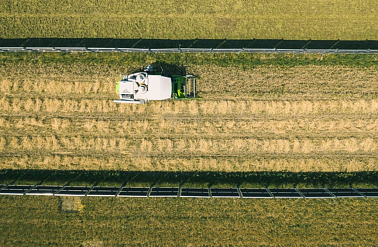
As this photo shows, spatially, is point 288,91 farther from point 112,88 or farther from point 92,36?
point 92,36

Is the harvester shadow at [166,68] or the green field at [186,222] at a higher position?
the harvester shadow at [166,68]

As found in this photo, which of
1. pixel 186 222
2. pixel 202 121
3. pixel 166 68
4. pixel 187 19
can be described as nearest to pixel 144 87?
pixel 166 68

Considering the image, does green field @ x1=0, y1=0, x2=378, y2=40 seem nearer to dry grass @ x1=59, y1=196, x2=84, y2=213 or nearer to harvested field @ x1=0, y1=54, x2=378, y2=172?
harvested field @ x1=0, y1=54, x2=378, y2=172

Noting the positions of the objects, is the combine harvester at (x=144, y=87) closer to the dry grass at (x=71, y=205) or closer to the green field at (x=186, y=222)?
the green field at (x=186, y=222)

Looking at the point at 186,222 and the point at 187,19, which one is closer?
the point at 186,222

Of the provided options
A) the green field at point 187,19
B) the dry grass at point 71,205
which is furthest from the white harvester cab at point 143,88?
the dry grass at point 71,205

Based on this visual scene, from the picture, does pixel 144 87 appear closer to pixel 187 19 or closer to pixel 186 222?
pixel 187 19
